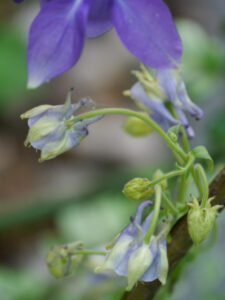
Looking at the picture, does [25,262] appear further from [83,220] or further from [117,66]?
[117,66]

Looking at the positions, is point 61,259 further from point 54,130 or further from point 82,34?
point 82,34

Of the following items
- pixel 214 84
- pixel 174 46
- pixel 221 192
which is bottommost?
pixel 214 84

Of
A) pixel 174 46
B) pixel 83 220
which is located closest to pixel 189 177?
pixel 174 46

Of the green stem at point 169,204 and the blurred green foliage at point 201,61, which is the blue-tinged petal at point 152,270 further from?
the blurred green foliage at point 201,61

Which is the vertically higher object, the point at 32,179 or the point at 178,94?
the point at 178,94

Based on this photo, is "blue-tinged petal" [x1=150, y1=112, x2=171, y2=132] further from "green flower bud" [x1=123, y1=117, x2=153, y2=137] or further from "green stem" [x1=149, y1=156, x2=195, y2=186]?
"green stem" [x1=149, y1=156, x2=195, y2=186]

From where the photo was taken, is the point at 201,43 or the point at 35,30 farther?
the point at 201,43

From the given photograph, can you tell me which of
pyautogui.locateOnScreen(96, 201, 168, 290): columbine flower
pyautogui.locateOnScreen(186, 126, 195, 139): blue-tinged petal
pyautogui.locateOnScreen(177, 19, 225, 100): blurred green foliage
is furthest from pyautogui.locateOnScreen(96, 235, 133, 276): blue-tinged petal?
pyautogui.locateOnScreen(177, 19, 225, 100): blurred green foliage
